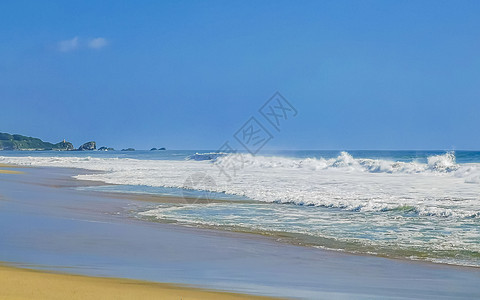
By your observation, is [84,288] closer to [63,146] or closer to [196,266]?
[196,266]

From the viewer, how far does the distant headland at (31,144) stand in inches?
6833

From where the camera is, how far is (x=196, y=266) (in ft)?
21.5

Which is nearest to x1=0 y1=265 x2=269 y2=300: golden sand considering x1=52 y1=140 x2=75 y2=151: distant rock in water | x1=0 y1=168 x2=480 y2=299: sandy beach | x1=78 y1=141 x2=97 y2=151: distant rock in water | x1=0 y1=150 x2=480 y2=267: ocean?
x1=0 y1=168 x2=480 y2=299: sandy beach

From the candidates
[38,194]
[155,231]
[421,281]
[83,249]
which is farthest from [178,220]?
[38,194]

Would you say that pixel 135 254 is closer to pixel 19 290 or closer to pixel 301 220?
pixel 19 290

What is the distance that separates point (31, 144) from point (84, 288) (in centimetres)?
19649

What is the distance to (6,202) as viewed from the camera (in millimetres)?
13688

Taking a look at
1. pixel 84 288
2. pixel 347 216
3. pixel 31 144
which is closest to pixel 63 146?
pixel 31 144

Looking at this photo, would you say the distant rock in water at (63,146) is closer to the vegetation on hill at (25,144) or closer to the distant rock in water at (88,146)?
the vegetation on hill at (25,144)

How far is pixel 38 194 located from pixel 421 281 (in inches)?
552

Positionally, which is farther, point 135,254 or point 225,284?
point 135,254

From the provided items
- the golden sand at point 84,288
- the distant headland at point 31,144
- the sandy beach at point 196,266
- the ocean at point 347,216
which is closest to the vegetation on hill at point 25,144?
the distant headland at point 31,144

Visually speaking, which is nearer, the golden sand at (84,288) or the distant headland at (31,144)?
the golden sand at (84,288)

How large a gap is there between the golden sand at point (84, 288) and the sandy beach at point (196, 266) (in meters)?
0.01
